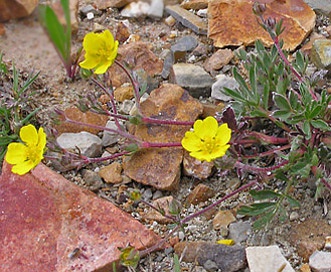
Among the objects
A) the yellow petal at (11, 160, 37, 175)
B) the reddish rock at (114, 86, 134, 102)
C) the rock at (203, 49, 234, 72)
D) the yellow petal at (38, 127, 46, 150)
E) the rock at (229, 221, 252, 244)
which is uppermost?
the yellow petal at (38, 127, 46, 150)

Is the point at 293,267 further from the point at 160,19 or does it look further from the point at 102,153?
the point at 160,19

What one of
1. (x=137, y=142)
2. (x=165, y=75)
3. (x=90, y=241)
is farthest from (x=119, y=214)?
(x=165, y=75)

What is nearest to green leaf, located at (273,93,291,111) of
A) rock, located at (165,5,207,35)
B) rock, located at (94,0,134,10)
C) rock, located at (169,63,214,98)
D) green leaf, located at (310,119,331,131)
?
green leaf, located at (310,119,331,131)

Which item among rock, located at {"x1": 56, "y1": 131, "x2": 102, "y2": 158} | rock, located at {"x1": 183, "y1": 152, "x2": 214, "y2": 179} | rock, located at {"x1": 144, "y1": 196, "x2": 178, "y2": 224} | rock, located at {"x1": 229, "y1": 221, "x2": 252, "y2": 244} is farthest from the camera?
rock, located at {"x1": 56, "y1": 131, "x2": 102, "y2": 158}

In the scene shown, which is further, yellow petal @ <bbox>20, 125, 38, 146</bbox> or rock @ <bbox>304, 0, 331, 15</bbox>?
Result: rock @ <bbox>304, 0, 331, 15</bbox>

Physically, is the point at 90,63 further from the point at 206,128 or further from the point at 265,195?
the point at 265,195

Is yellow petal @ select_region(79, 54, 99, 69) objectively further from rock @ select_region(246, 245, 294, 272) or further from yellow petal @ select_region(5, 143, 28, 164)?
rock @ select_region(246, 245, 294, 272)

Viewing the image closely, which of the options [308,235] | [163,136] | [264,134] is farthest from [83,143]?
[308,235]

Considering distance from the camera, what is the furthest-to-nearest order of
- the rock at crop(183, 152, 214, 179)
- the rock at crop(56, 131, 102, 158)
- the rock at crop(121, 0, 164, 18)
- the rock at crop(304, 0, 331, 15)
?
the rock at crop(121, 0, 164, 18)
the rock at crop(304, 0, 331, 15)
the rock at crop(56, 131, 102, 158)
the rock at crop(183, 152, 214, 179)
